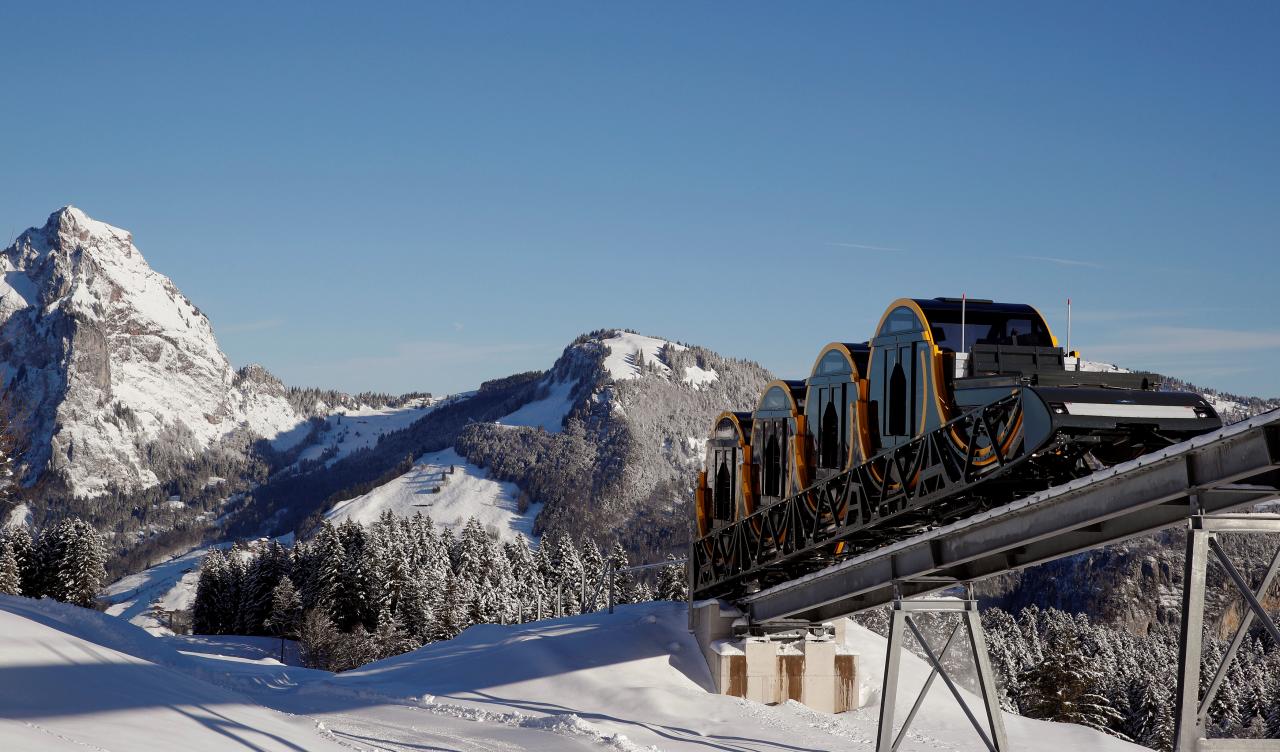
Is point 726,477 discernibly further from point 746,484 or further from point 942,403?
point 942,403

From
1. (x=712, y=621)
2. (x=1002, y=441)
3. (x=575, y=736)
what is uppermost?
(x=1002, y=441)

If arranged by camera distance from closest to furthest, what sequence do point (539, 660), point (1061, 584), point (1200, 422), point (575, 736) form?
point (1200, 422) → point (575, 736) → point (539, 660) → point (1061, 584)

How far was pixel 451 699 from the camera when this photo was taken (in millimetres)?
25312

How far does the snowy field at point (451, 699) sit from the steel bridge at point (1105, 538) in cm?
303

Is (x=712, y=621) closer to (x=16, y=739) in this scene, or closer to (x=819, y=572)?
(x=819, y=572)

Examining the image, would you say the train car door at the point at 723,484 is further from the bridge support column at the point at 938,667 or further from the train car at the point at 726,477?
the bridge support column at the point at 938,667

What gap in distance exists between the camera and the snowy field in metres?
14.9

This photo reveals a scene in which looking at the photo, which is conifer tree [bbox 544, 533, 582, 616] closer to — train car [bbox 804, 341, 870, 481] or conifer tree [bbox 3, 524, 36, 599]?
conifer tree [bbox 3, 524, 36, 599]

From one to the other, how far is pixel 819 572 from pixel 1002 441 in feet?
26.9

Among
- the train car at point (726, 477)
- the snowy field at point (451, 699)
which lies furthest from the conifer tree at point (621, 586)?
the snowy field at point (451, 699)

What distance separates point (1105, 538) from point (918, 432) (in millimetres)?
3737

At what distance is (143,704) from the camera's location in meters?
15.8

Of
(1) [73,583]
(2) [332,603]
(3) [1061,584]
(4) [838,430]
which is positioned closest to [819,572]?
(4) [838,430]

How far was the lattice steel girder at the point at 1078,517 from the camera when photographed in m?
13.6
